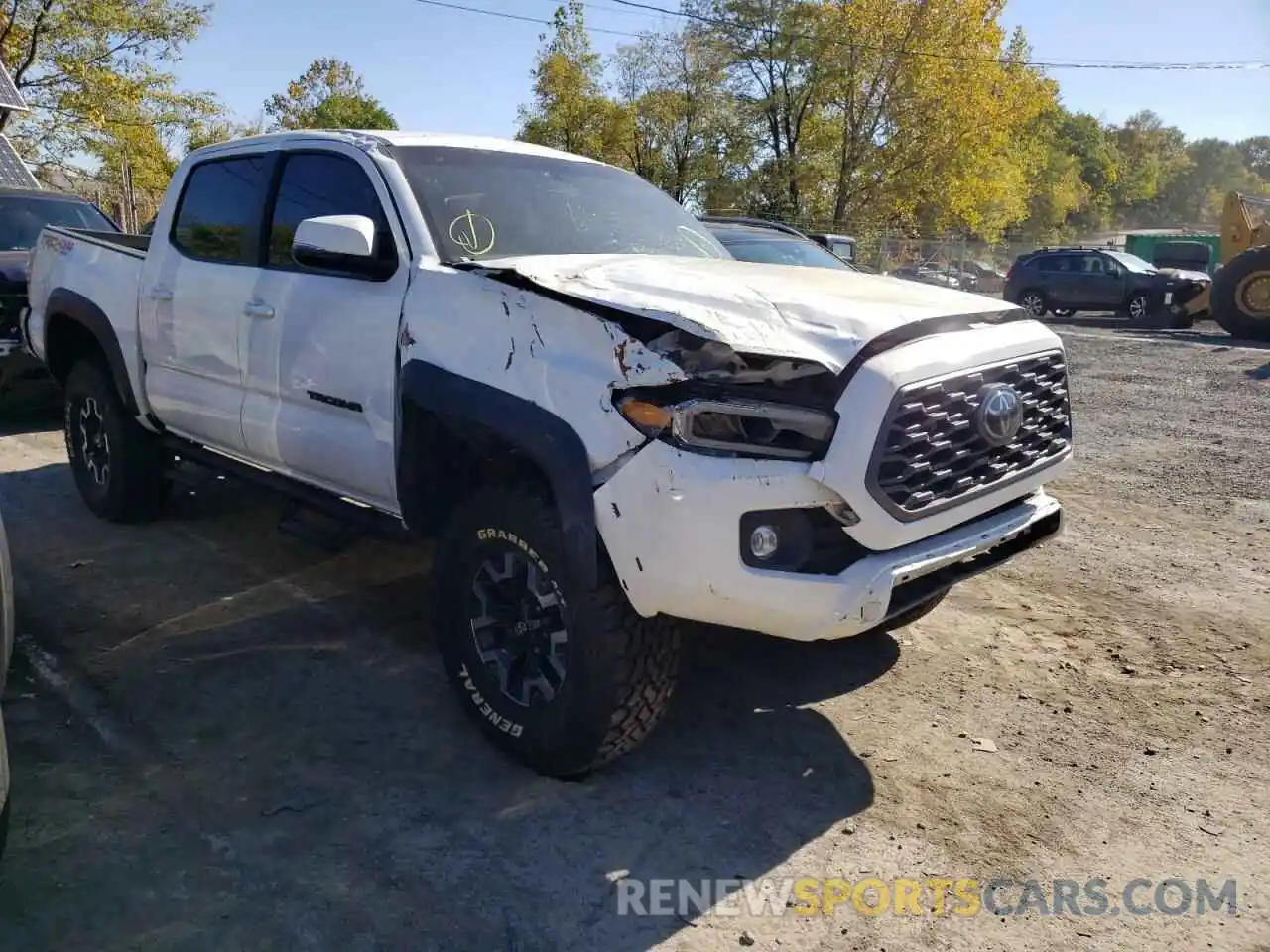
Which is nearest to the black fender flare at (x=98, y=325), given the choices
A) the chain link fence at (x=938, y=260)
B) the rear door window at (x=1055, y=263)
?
the rear door window at (x=1055, y=263)

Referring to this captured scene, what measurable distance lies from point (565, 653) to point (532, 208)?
184cm

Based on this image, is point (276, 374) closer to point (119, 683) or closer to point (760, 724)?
point (119, 683)

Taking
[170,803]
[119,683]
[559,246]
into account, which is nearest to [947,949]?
[170,803]

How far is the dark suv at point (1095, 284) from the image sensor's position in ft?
65.3

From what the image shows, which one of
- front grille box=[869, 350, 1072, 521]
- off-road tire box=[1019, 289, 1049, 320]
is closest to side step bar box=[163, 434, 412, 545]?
front grille box=[869, 350, 1072, 521]

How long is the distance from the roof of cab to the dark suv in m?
18.8

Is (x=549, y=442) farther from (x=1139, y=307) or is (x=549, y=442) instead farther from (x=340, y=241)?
(x=1139, y=307)

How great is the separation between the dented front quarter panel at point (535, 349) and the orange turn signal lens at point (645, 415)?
0.9 inches

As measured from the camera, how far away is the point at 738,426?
8.69 ft

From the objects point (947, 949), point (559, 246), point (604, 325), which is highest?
point (559, 246)

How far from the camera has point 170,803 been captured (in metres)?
2.98

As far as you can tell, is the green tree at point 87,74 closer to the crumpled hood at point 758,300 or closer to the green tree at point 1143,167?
the crumpled hood at point 758,300

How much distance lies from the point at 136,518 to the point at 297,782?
9.96 ft

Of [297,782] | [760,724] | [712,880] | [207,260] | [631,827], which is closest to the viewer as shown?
[712,880]
